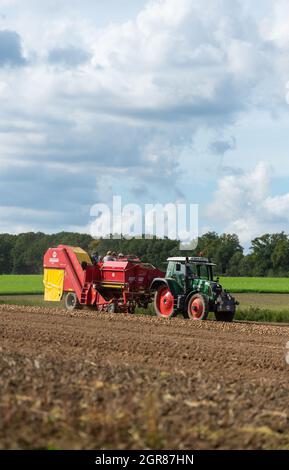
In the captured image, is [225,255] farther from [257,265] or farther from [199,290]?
[199,290]

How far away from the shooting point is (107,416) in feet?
24.6

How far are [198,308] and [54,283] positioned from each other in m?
6.53

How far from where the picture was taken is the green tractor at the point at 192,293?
86.5 feet

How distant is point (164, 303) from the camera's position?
27547 mm

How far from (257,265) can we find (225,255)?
400 cm

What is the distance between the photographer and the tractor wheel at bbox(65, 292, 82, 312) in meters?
30.2

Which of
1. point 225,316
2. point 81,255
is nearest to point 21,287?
point 81,255

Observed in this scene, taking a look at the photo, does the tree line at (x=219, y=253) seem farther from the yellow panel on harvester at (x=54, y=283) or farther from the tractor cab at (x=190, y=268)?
the tractor cab at (x=190, y=268)

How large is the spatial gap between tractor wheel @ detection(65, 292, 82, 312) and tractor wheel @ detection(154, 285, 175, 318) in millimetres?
3587

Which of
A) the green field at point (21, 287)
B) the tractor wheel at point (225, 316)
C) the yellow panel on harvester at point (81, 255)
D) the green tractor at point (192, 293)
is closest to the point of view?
the green tractor at point (192, 293)

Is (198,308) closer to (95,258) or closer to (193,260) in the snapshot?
(193,260)

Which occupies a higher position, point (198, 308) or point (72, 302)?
point (72, 302)

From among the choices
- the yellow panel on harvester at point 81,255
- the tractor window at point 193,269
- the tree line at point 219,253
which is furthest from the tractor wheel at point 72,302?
the tree line at point 219,253

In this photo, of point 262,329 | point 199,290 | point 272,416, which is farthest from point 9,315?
point 272,416
